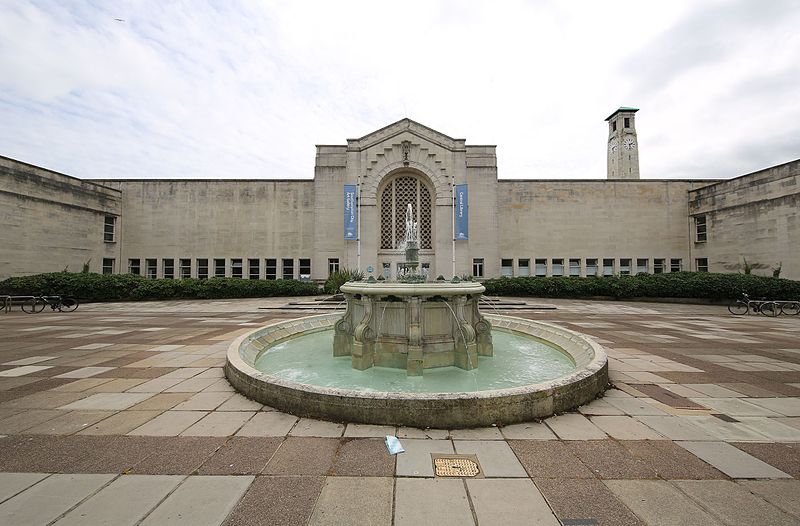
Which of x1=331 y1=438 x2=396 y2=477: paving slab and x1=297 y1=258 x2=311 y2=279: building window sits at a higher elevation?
x1=297 y1=258 x2=311 y2=279: building window

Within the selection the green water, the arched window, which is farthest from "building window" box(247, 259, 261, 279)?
the green water

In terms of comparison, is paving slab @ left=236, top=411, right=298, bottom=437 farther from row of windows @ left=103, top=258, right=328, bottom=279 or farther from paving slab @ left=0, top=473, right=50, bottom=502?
row of windows @ left=103, top=258, right=328, bottom=279

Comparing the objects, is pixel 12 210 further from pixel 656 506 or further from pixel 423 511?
pixel 656 506

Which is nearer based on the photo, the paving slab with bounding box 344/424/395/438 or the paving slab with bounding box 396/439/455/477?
the paving slab with bounding box 396/439/455/477

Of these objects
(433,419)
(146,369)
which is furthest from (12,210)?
(433,419)

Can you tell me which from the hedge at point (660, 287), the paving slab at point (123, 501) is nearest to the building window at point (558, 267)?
the hedge at point (660, 287)

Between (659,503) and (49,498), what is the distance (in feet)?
16.1

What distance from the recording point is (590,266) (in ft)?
96.2

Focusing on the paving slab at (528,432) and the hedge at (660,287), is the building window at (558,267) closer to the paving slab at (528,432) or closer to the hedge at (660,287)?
the hedge at (660,287)

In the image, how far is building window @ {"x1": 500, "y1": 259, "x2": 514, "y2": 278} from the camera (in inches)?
1151

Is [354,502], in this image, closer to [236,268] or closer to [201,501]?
[201,501]

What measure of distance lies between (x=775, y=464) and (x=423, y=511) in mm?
3568

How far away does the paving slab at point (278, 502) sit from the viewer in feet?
7.97

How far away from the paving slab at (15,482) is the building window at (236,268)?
28376 mm
